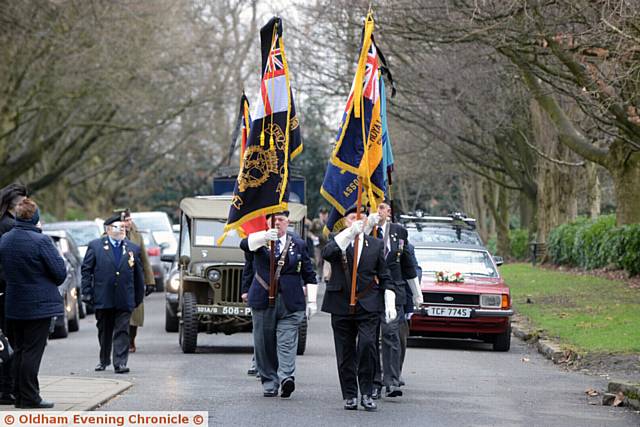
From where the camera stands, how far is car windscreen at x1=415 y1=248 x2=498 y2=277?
19531mm

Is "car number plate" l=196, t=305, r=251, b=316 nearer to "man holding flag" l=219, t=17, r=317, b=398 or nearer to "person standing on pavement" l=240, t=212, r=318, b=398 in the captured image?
"man holding flag" l=219, t=17, r=317, b=398

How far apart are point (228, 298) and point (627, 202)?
14.1m

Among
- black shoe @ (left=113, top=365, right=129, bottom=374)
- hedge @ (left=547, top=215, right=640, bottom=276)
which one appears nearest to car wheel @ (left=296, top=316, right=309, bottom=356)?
black shoe @ (left=113, top=365, right=129, bottom=374)

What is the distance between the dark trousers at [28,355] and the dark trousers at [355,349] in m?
2.66

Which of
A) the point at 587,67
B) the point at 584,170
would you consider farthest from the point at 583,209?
the point at 587,67

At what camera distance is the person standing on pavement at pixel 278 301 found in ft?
41.6

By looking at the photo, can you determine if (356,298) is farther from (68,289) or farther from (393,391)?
(68,289)

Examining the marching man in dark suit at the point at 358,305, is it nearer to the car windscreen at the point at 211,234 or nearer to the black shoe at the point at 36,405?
the black shoe at the point at 36,405

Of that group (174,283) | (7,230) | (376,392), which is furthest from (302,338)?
(7,230)

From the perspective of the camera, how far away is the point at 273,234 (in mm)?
12773

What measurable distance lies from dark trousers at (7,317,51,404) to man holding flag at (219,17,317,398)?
243 centimetres

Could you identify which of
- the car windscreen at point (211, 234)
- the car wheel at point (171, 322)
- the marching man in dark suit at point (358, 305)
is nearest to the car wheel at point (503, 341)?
the car windscreen at point (211, 234)

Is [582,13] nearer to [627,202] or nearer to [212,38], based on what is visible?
[627,202]

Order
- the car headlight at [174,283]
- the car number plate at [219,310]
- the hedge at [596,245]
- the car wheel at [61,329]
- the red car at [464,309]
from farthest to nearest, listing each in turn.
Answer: the hedge at [596,245], the car wheel at [61,329], the car headlight at [174,283], the red car at [464,309], the car number plate at [219,310]
